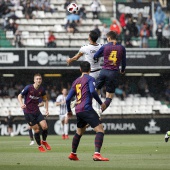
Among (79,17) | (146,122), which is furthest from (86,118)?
(79,17)

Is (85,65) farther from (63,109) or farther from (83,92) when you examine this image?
(63,109)

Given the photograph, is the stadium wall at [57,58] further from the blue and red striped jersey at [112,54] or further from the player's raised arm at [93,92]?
the player's raised arm at [93,92]

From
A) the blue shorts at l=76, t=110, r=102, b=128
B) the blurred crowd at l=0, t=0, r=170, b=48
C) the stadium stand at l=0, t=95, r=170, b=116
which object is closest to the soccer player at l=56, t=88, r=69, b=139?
the stadium stand at l=0, t=95, r=170, b=116

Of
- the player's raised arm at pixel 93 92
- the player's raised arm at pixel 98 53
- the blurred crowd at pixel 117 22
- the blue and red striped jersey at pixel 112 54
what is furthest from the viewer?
the blurred crowd at pixel 117 22

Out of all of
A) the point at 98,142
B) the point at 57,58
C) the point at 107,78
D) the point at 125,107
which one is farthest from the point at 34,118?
the point at 57,58

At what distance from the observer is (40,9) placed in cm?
3912

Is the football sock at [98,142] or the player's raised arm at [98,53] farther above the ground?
the player's raised arm at [98,53]

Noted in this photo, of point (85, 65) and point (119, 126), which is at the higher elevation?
point (85, 65)

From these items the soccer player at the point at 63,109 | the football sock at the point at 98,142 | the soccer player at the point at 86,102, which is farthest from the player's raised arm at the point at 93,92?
the soccer player at the point at 63,109

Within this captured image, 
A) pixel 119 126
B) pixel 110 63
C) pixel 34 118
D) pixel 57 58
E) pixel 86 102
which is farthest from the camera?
pixel 57 58

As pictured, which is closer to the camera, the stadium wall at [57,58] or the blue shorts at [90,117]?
the blue shorts at [90,117]

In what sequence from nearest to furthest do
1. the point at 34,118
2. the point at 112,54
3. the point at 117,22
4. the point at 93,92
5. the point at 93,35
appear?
→ the point at 93,92
the point at 93,35
the point at 112,54
the point at 34,118
the point at 117,22

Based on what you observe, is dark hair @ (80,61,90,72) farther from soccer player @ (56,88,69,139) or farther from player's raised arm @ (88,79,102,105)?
soccer player @ (56,88,69,139)

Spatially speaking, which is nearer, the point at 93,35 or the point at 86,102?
the point at 86,102
